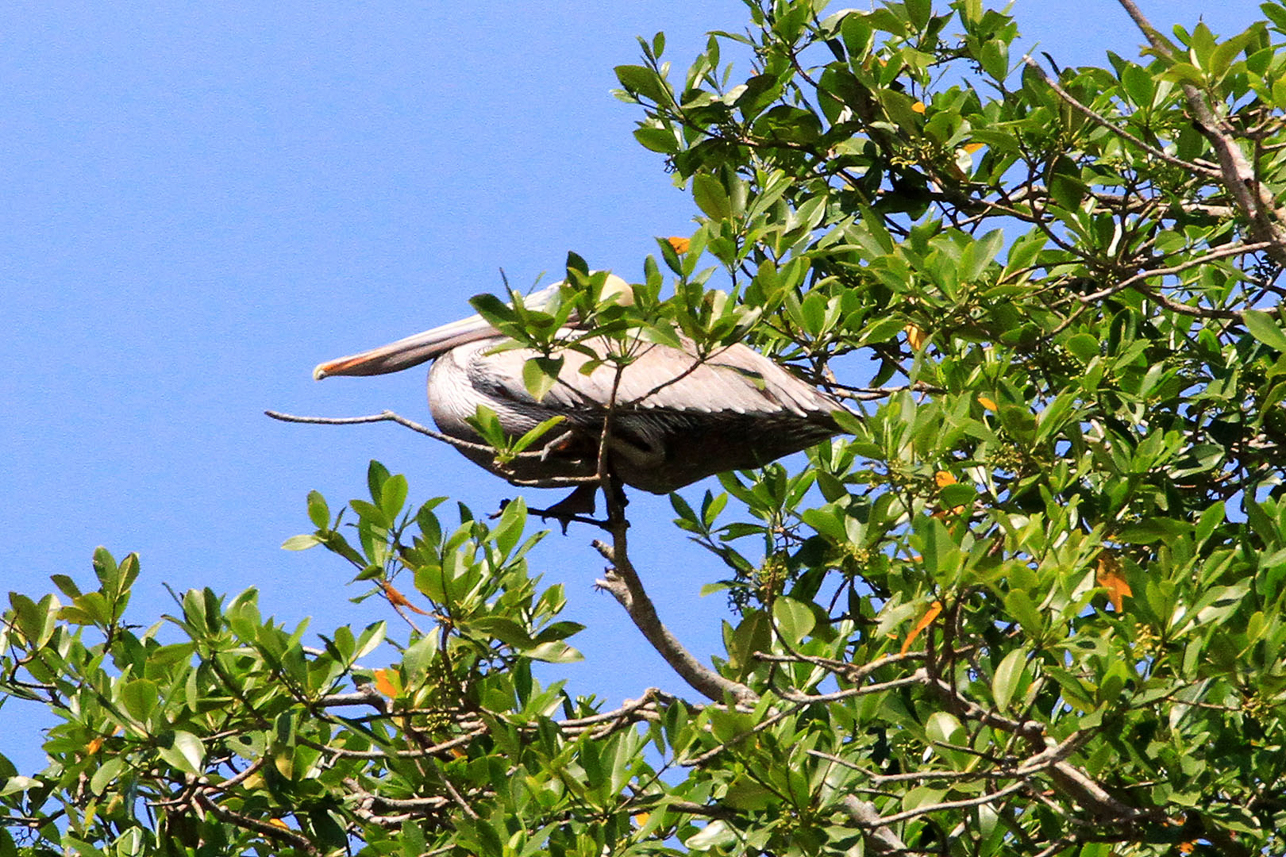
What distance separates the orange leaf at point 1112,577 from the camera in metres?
4.06

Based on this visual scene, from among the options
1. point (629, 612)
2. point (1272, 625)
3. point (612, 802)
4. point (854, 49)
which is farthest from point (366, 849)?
point (854, 49)

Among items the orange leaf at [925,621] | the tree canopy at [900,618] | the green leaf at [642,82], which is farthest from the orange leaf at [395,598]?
the green leaf at [642,82]

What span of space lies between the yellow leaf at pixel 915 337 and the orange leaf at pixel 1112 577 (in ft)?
3.24

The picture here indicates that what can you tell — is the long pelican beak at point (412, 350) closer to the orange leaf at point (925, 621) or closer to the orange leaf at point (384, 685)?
the orange leaf at point (384, 685)

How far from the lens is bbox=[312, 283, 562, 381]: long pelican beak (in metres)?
5.95

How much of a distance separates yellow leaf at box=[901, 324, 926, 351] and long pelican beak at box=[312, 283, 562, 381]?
4.72 ft

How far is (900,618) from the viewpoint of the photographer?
135 inches

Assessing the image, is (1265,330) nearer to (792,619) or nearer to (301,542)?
(792,619)

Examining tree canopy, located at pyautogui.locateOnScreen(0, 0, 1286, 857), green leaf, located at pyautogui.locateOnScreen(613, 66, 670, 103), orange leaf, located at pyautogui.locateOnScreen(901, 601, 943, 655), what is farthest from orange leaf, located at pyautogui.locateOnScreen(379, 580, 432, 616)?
green leaf, located at pyautogui.locateOnScreen(613, 66, 670, 103)

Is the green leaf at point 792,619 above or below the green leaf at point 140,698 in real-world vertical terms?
below

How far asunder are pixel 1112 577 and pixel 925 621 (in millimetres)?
678

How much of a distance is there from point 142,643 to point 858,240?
2.28 metres

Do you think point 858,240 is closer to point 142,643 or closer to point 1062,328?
point 1062,328

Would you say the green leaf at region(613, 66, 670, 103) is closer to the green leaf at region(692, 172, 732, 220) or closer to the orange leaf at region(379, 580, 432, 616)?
the green leaf at region(692, 172, 732, 220)
